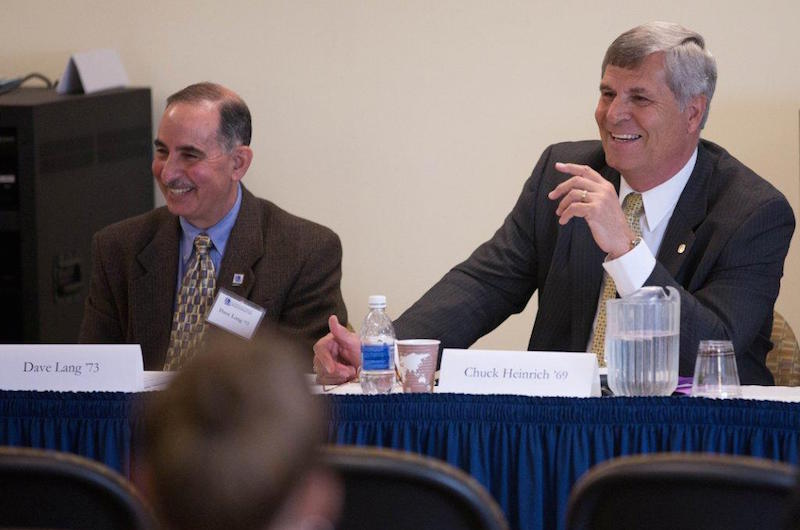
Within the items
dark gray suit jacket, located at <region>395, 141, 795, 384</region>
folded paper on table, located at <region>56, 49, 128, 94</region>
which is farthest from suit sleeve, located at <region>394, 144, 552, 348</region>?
folded paper on table, located at <region>56, 49, 128, 94</region>

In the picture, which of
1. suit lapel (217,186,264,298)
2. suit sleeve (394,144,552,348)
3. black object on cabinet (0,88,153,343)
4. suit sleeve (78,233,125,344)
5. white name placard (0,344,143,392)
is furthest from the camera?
black object on cabinet (0,88,153,343)

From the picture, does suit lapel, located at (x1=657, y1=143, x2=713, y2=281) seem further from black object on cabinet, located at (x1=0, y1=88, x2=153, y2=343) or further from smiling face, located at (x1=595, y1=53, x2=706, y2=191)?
black object on cabinet, located at (x1=0, y1=88, x2=153, y2=343)

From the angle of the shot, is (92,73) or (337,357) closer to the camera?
(337,357)

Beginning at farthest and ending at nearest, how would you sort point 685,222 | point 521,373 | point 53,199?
point 53,199 < point 685,222 < point 521,373

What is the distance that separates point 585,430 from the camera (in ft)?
7.88

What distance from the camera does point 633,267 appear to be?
2.91m

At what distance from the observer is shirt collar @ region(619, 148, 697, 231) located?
130 inches

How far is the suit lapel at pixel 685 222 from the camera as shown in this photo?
319 cm

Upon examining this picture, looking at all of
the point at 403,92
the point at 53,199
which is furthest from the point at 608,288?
the point at 53,199

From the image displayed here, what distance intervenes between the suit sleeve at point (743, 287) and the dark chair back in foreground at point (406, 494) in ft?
4.65

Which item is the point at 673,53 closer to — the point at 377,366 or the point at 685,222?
the point at 685,222

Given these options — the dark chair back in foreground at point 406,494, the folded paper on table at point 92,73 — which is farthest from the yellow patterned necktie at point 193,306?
the dark chair back in foreground at point 406,494

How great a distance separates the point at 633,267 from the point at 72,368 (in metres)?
1.28

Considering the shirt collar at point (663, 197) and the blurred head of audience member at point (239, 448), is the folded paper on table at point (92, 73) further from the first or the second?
the blurred head of audience member at point (239, 448)
